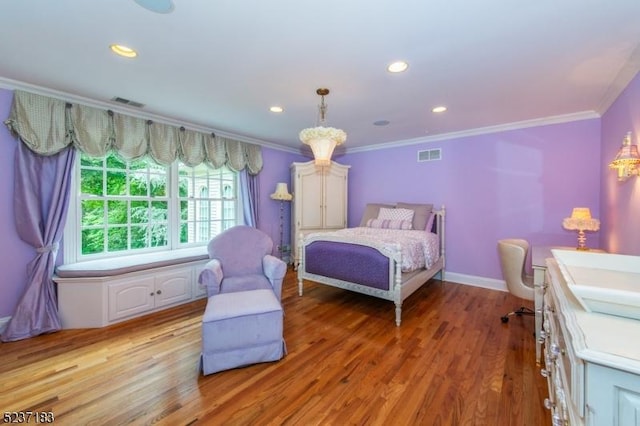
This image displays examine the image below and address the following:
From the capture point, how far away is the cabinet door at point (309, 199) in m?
4.88

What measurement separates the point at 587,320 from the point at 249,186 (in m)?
4.25

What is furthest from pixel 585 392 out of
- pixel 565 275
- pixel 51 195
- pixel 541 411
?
pixel 51 195

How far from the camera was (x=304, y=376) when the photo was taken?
1956 millimetres

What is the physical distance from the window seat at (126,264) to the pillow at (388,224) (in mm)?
2570

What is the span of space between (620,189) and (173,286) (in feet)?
15.6

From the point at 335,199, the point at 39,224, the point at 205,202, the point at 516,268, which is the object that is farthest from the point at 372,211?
the point at 39,224

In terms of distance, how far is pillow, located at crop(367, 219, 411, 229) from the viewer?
13.5 ft

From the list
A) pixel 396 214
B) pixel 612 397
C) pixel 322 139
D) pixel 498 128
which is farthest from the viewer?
pixel 396 214

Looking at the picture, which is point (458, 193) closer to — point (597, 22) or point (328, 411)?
point (597, 22)

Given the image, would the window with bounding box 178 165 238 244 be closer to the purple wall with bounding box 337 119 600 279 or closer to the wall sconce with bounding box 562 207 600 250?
the purple wall with bounding box 337 119 600 279

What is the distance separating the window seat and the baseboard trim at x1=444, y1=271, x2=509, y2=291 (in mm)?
3693

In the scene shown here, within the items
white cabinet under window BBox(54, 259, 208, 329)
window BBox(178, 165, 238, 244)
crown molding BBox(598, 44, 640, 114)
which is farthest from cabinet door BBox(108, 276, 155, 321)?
crown molding BBox(598, 44, 640, 114)

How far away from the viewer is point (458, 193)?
165 inches

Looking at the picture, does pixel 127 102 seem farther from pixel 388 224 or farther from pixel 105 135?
pixel 388 224
